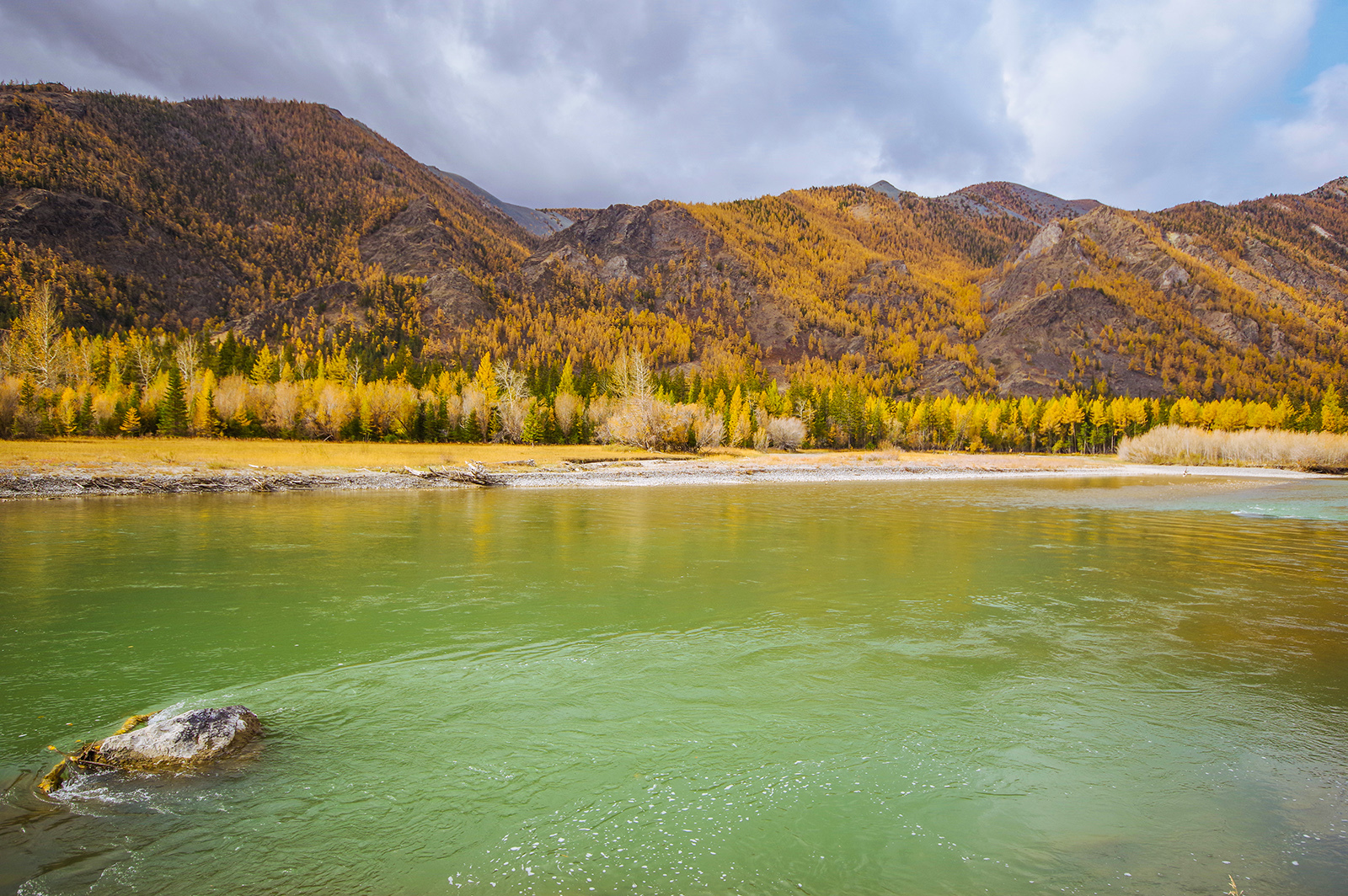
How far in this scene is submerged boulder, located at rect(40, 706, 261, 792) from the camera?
625 centimetres

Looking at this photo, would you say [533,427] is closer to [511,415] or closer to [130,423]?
[511,415]

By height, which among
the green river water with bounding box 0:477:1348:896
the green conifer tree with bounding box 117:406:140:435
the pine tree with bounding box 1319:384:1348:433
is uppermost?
the pine tree with bounding box 1319:384:1348:433

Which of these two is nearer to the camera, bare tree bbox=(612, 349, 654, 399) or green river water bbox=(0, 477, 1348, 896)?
green river water bbox=(0, 477, 1348, 896)

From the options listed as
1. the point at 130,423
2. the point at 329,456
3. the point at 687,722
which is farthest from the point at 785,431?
the point at 687,722

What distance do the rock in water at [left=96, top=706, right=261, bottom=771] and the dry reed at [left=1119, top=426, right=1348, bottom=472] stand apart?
108029mm

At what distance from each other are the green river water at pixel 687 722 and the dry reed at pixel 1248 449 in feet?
278

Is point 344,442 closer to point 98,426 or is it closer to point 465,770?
point 98,426

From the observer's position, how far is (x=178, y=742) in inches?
256

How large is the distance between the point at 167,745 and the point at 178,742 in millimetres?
91

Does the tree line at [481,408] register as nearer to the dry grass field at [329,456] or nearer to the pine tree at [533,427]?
the pine tree at [533,427]

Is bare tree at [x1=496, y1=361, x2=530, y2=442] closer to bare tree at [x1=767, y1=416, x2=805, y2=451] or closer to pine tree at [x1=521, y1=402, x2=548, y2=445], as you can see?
pine tree at [x1=521, y1=402, x2=548, y2=445]

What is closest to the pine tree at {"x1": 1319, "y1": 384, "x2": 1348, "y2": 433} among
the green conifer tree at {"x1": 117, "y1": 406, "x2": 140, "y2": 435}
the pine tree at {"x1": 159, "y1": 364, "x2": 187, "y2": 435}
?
the pine tree at {"x1": 159, "y1": 364, "x2": 187, "y2": 435}

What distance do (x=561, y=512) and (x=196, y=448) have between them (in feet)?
164

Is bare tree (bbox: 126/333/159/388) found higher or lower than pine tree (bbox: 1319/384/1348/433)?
higher
